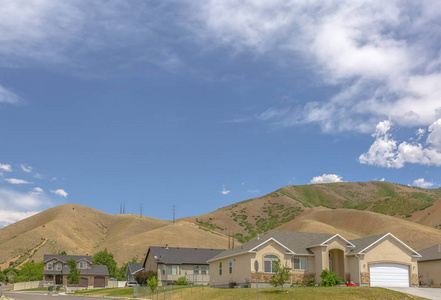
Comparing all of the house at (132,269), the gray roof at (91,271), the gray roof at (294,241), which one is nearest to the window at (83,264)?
the gray roof at (91,271)

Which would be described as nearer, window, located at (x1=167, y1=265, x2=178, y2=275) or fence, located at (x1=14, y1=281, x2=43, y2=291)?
window, located at (x1=167, y1=265, x2=178, y2=275)

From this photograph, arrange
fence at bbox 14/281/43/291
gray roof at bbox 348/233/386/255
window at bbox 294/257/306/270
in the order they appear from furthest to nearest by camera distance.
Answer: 1. fence at bbox 14/281/43/291
2. window at bbox 294/257/306/270
3. gray roof at bbox 348/233/386/255

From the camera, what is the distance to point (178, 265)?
7569cm

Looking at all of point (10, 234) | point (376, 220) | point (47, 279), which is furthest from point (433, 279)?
point (10, 234)

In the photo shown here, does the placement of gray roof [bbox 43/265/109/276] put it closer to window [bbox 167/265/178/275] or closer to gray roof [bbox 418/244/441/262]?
window [bbox 167/265/178/275]

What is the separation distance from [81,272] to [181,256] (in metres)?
30.6

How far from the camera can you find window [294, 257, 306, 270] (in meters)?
51.8

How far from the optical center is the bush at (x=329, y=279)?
47.8 metres

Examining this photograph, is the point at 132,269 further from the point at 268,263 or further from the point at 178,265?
the point at 268,263

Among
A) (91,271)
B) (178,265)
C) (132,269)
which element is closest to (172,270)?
(178,265)

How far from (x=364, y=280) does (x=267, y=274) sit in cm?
997

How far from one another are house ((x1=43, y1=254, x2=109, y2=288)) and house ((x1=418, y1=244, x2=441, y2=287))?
6462 centimetres

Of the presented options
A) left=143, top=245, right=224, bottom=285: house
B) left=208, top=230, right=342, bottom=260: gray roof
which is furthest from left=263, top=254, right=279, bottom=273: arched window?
left=143, top=245, right=224, bottom=285: house

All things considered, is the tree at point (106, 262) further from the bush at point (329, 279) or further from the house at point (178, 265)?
the bush at point (329, 279)
